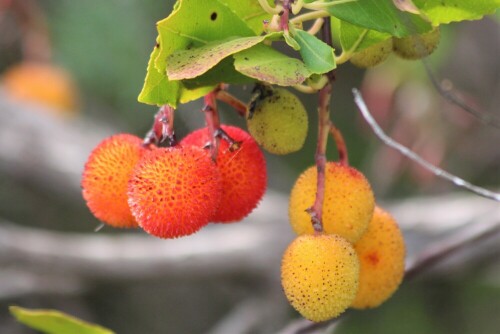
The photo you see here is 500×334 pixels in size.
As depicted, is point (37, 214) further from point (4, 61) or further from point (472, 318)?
point (472, 318)

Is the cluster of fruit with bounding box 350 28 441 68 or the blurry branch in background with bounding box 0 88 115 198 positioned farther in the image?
the blurry branch in background with bounding box 0 88 115 198

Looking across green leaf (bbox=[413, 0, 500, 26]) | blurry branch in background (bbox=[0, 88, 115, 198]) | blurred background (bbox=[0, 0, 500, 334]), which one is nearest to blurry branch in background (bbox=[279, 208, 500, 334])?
blurred background (bbox=[0, 0, 500, 334])

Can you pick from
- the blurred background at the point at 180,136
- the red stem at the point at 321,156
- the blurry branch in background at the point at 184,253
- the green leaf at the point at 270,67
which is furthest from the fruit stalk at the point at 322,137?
the blurry branch in background at the point at 184,253

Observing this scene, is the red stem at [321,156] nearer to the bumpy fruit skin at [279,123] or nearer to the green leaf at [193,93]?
the bumpy fruit skin at [279,123]

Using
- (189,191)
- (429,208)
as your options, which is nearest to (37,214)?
(429,208)

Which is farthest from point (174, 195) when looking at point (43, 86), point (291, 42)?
point (43, 86)

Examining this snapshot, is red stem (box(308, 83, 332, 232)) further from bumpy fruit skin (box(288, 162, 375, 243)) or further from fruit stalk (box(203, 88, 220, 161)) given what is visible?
fruit stalk (box(203, 88, 220, 161))
